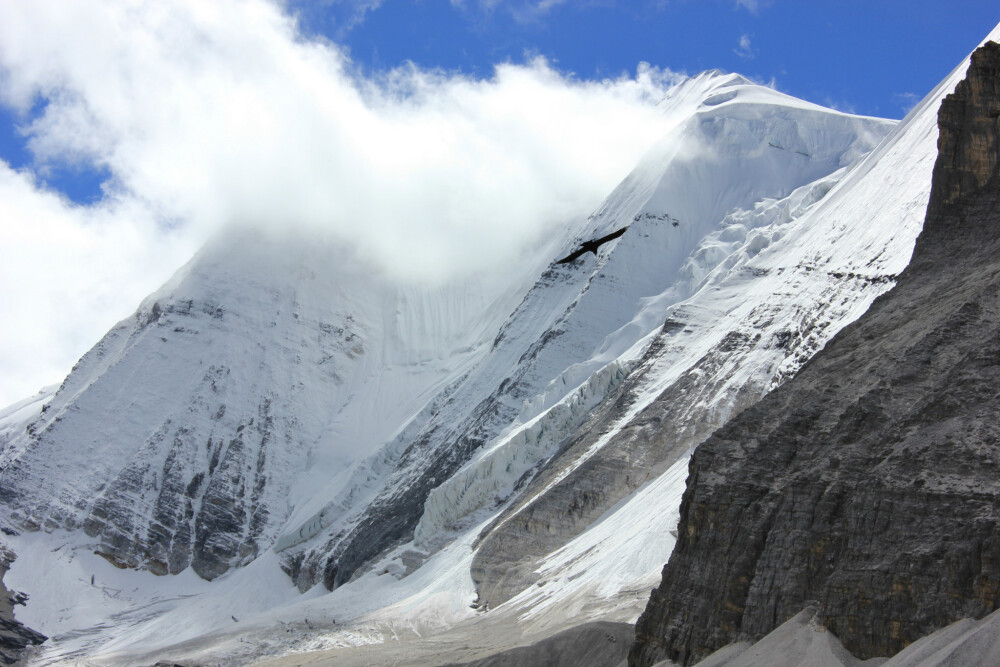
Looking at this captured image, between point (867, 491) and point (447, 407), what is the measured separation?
307 ft

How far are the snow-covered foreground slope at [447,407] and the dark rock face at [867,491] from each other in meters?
19.0

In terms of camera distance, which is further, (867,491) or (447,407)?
(447,407)

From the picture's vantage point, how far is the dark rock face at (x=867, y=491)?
3722 cm

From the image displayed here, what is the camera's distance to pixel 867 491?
132 ft

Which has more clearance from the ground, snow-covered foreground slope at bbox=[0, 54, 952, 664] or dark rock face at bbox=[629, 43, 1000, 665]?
snow-covered foreground slope at bbox=[0, 54, 952, 664]

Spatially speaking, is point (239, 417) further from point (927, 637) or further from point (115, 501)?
point (927, 637)

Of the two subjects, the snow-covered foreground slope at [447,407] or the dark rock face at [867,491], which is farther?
the snow-covered foreground slope at [447,407]

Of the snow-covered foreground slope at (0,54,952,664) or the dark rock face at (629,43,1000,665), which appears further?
the snow-covered foreground slope at (0,54,952,664)

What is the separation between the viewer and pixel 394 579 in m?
98.6

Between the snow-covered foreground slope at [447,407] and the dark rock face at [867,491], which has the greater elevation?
the snow-covered foreground slope at [447,407]

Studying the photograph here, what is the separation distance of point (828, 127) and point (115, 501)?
94.2 meters

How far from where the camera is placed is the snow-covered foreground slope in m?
87.9

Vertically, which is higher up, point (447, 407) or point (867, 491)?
point (447, 407)

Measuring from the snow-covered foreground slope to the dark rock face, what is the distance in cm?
1904
